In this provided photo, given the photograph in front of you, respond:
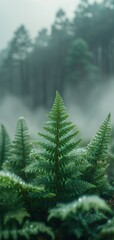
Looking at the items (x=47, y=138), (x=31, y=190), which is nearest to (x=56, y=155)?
(x=47, y=138)

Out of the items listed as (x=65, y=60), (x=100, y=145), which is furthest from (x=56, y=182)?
(x=65, y=60)

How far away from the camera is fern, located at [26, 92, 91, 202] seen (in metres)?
2.43

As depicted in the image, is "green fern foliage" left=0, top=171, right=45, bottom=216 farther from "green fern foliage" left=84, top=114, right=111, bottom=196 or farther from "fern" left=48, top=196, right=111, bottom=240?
"green fern foliage" left=84, top=114, right=111, bottom=196

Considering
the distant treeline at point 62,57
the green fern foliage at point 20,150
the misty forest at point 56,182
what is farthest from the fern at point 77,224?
the distant treeline at point 62,57

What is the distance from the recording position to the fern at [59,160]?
7.97 feet

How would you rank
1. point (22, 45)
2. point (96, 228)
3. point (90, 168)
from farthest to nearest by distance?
point (22, 45), point (90, 168), point (96, 228)

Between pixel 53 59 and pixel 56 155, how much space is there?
269ft

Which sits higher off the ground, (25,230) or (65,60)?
(65,60)

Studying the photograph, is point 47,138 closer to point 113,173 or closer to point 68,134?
point 68,134

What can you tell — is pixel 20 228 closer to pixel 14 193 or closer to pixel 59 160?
pixel 14 193

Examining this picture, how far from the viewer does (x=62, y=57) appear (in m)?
82.2

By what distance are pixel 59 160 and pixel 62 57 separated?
8088 centimetres

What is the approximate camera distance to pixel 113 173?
4031 mm

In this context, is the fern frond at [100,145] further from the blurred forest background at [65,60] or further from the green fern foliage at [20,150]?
the blurred forest background at [65,60]
